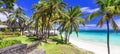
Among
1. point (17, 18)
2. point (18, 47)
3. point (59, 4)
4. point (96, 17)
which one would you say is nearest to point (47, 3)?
point (59, 4)

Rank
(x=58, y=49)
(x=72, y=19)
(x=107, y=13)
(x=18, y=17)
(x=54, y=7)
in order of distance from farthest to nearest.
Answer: (x=18, y=17) < (x=72, y=19) < (x=54, y=7) < (x=58, y=49) < (x=107, y=13)

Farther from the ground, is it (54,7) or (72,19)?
(54,7)

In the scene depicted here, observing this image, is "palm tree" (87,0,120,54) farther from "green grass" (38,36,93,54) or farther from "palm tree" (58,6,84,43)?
"palm tree" (58,6,84,43)

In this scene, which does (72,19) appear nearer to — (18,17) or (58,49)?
(58,49)

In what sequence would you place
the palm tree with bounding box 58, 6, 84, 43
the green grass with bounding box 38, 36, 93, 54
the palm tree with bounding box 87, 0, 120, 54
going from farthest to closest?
1. the palm tree with bounding box 58, 6, 84, 43
2. the green grass with bounding box 38, 36, 93, 54
3. the palm tree with bounding box 87, 0, 120, 54

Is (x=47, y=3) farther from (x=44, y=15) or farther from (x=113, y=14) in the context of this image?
(x=113, y=14)

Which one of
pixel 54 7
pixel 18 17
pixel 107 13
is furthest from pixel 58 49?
pixel 18 17

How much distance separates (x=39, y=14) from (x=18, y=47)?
35388 millimetres

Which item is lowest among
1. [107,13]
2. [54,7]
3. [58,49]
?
[58,49]

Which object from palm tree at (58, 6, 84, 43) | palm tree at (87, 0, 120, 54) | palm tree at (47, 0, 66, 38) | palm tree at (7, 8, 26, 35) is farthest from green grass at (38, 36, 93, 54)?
palm tree at (7, 8, 26, 35)

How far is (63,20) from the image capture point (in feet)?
172

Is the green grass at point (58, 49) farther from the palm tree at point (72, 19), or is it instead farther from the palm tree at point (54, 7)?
the palm tree at point (72, 19)

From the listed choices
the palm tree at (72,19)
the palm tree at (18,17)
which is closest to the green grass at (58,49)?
the palm tree at (72,19)

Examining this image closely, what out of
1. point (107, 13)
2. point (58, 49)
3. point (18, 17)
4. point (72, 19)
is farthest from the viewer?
point (18, 17)
